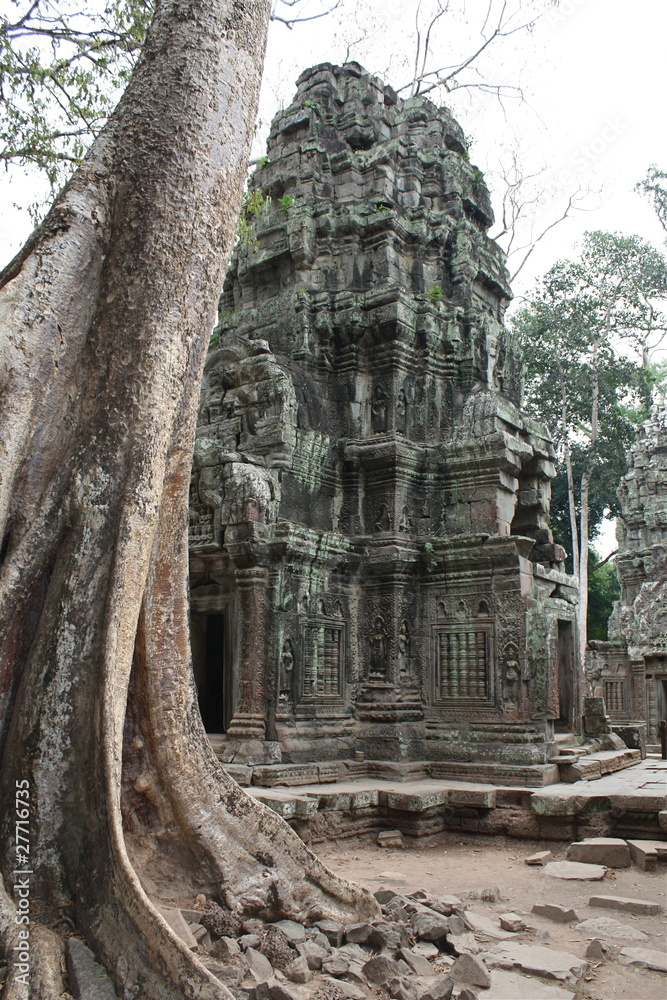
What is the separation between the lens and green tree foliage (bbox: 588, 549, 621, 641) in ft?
87.6

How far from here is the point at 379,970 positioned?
3104mm

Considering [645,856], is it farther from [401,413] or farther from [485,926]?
[401,413]

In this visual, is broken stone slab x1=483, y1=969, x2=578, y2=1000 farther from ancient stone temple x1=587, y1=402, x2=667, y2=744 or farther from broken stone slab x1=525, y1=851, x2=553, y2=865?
ancient stone temple x1=587, y1=402, x2=667, y2=744

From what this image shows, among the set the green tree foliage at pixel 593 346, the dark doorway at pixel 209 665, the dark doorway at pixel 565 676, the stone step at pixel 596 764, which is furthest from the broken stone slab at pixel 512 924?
the green tree foliage at pixel 593 346

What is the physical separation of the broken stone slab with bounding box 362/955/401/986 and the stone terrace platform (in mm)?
2875

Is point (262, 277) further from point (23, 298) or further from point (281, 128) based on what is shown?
point (23, 298)

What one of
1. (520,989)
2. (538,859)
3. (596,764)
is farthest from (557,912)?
(596,764)

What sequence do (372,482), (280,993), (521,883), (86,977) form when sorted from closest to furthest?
(86,977), (280,993), (521,883), (372,482)

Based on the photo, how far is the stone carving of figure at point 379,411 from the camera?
8805mm

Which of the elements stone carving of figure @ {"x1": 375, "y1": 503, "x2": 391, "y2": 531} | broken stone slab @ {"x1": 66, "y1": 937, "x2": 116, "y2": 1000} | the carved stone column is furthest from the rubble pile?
stone carving of figure @ {"x1": 375, "y1": 503, "x2": 391, "y2": 531}

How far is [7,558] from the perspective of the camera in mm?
2963

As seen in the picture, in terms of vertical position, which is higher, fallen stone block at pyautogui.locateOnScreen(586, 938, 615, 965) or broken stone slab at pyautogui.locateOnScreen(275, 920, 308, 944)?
broken stone slab at pyautogui.locateOnScreen(275, 920, 308, 944)

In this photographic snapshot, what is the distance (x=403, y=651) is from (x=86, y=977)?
19.3 ft

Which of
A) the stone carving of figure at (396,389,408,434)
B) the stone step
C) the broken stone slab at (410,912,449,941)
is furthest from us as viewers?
the stone carving of figure at (396,389,408,434)
